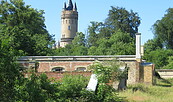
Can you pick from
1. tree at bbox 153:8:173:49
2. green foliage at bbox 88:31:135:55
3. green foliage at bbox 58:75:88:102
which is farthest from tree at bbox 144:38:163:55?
green foliage at bbox 58:75:88:102

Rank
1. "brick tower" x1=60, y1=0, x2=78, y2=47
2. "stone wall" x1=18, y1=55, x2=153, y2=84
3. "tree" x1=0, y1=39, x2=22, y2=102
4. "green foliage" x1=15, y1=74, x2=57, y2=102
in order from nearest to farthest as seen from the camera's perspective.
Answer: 1. "tree" x1=0, y1=39, x2=22, y2=102
2. "green foliage" x1=15, y1=74, x2=57, y2=102
3. "stone wall" x1=18, y1=55, x2=153, y2=84
4. "brick tower" x1=60, y1=0, x2=78, y2=47

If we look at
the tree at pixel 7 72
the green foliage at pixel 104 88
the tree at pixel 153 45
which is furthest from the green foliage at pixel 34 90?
the tree at pixel 153 45

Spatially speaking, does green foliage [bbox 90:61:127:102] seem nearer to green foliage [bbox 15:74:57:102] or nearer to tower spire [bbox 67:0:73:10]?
green foliage [bbox 15:74:57:102]

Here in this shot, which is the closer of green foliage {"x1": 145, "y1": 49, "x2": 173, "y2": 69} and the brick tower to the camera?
green foliage {"x1": 145, "y1": 49, "x2": 173, "y2": 69}

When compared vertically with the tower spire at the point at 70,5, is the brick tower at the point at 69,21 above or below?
below

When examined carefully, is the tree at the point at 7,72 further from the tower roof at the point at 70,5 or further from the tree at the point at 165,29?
the tower roof at the point at 70,5

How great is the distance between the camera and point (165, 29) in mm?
69688

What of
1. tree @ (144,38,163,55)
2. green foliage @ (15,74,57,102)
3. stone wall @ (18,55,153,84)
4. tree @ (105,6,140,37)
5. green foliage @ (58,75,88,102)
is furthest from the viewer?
tree @ (144,38,163,55)

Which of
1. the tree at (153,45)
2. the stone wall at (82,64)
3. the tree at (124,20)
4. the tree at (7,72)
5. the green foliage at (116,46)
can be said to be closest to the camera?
the tree at (7,72)

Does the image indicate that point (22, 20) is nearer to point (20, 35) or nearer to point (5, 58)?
point (20, 35)

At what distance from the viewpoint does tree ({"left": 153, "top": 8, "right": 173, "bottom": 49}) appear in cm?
6888

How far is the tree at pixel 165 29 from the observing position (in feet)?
226

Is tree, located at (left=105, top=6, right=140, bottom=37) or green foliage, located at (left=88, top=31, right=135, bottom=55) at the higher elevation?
tree, located at (left=105, top=6, right=140, bottom=37)

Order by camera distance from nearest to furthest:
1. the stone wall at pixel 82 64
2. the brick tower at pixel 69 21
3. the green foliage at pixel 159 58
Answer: the stone wall at pixel 82 64, the green foliage at pixel 159 58, the brick tower at pixel 69 21
